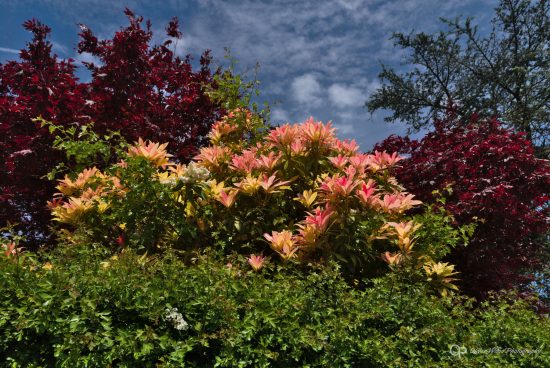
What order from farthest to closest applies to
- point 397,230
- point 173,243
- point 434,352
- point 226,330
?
point 173,243
point 397,230
point 434,352
point 226,330

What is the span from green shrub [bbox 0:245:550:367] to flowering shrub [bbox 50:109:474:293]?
65cm

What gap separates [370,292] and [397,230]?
1041mm

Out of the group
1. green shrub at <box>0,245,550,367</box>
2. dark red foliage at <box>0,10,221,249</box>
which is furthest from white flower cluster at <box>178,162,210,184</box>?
dark red foliage at <box>0,10,221,249</box>

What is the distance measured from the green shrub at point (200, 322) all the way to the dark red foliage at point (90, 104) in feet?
11.8

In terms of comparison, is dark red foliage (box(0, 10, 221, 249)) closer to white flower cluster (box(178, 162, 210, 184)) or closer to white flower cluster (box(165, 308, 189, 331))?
white flower cluster (box(178, 162, 210, 184))

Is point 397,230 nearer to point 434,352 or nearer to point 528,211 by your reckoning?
point 434,352

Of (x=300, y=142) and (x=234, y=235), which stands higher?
(x=300, y=142)

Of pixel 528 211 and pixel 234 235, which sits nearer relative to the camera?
pixel 234 235

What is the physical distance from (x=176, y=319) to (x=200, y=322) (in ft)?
0.46

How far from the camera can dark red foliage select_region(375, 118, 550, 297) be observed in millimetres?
5449

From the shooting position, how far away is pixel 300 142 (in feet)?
15.3

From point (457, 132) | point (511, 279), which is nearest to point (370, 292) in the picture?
point (511, 279)

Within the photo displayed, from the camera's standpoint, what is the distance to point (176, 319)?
2721 mm

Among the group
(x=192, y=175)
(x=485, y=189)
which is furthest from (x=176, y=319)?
(x=485, y=189)
